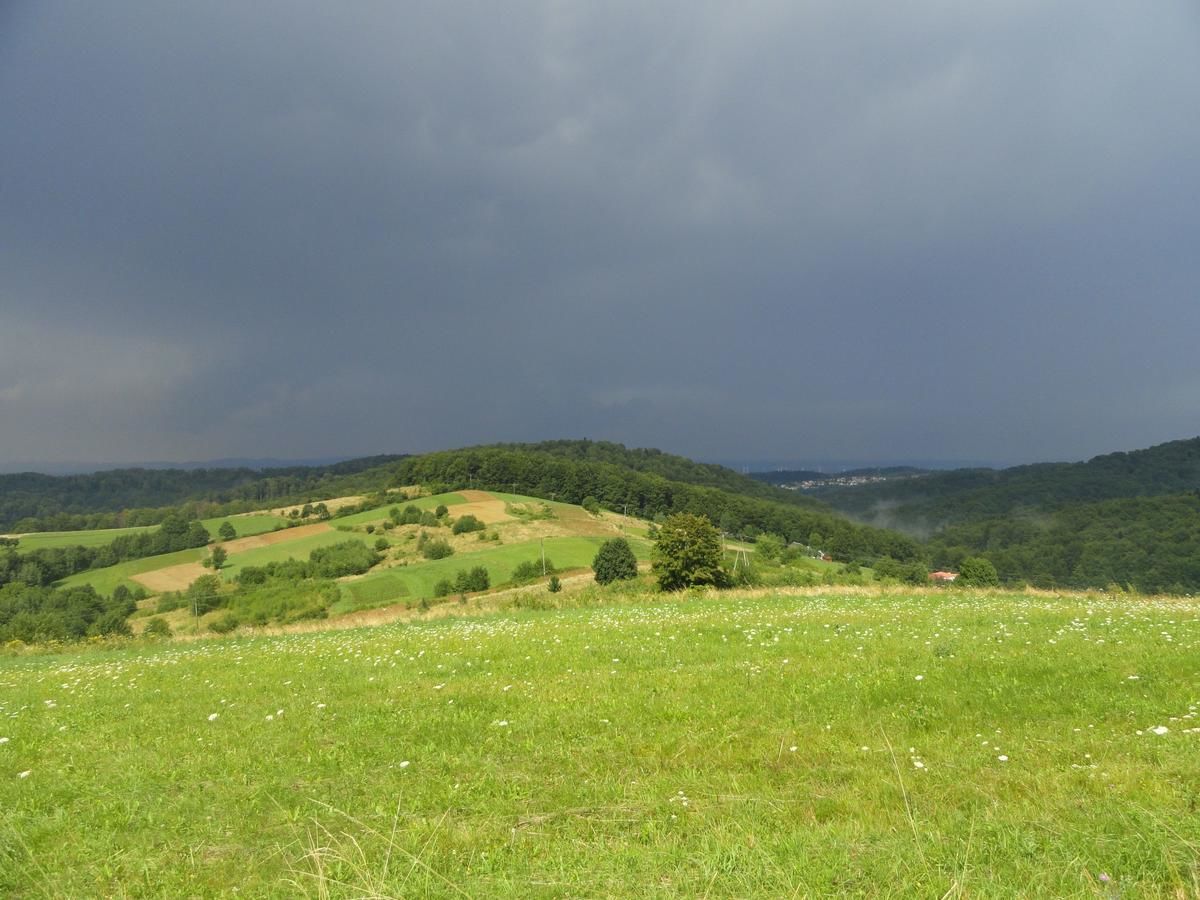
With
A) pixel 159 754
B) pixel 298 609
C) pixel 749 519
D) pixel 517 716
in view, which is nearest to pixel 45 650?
pixel 159 754

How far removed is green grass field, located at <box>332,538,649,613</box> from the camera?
74562 mm

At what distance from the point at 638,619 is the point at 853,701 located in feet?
38.3

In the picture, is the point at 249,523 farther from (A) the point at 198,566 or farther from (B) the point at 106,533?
(B) the point at 106,533

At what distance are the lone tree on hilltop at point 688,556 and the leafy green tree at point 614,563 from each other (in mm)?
20660

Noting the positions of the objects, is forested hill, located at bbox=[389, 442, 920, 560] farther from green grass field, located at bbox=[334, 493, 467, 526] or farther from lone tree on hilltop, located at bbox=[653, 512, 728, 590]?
lone tree on hilltop, located at bbox=[653, 512, 728, 590]

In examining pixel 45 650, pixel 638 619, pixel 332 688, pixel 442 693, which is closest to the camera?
pixel 442 693

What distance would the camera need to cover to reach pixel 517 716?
9.73 meters

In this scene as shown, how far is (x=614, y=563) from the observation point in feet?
247

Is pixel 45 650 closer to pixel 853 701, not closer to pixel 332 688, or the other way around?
pixel 332 688

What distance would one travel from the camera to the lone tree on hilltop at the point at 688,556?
167 feet

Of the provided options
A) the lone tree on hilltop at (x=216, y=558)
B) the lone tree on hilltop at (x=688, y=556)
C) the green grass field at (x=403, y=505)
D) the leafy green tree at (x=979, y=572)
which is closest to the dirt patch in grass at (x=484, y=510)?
the green grass field at (x=403, y=505)

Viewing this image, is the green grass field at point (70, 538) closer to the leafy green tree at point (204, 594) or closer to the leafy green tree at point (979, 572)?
the leafy green tree at point (204, 594)

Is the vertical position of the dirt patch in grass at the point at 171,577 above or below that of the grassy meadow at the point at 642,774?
below

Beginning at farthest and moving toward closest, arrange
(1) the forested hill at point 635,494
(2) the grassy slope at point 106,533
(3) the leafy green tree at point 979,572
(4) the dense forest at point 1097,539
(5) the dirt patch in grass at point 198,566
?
(1) the forested hill at point 635,494 → (2) the grassy slope at point 106,533 → (4) the dense forest at point 1097,539 → (5) the dirt patch in grass at point 198,566 → (3) the leafy green tree at point 979,572
